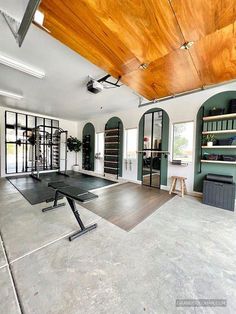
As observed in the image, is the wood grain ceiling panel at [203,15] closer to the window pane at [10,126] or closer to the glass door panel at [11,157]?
the window pane at [10,126]

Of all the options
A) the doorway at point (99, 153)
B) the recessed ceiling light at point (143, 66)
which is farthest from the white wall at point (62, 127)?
the recessed ceiling light at point (143, 66)

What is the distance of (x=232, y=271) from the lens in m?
1.56

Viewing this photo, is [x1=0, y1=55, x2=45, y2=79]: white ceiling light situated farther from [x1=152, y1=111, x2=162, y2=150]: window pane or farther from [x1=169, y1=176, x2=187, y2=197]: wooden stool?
[x1=169, y1=176, x2=187, y2=197]: wooden stool

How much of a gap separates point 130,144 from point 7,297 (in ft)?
17.9

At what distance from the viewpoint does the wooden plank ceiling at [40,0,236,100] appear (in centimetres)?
138

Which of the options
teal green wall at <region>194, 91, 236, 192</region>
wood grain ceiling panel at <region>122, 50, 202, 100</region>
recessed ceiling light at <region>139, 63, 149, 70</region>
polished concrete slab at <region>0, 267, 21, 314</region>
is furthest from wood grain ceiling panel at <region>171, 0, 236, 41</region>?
polished concrete slab at <region>0, 267, 21, 314</region>

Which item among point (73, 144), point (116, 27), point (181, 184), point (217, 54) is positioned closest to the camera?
point (116, 27)

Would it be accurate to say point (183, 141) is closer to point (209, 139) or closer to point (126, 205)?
point (209, 139)

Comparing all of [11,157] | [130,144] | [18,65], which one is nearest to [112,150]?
[130,144]

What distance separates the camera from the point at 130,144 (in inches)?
241

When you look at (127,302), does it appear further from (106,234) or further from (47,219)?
(47,219)

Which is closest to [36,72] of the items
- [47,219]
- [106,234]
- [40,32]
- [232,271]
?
[40,32]

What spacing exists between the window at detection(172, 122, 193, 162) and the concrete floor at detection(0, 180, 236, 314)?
2.22 metres

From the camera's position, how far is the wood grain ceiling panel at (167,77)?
2.18 m
